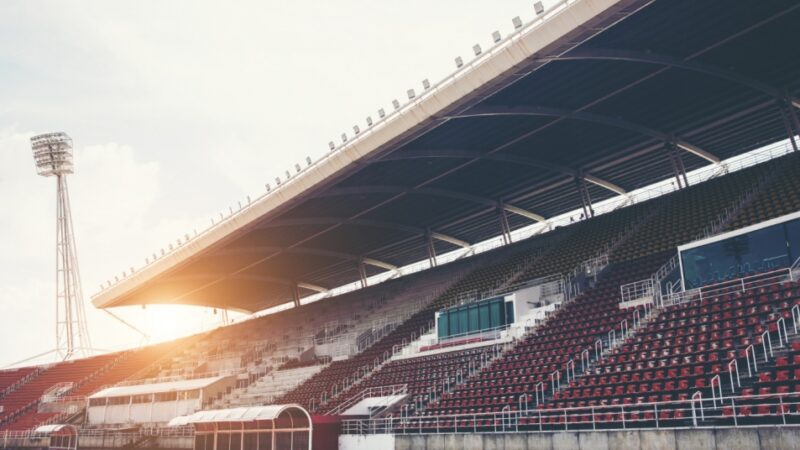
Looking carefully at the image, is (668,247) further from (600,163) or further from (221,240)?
(221,240)

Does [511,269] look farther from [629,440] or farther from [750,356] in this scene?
[629,440]

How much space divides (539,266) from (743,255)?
48.5 feet

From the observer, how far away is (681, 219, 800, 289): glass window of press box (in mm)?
22141

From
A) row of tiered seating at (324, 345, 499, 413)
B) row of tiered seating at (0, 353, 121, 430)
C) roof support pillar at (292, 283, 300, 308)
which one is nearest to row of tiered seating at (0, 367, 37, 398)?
row of tiered seating at (0, 353, 121, 430)

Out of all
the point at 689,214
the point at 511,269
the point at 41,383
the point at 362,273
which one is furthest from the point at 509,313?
the point at 41,383

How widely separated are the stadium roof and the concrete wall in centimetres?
1225

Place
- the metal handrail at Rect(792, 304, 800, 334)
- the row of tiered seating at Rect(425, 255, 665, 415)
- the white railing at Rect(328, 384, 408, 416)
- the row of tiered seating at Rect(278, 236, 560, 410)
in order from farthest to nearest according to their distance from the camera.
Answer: the row of tiered seating at Rect(278, 236, 560, 410)
the white railing at Rect(328, 384, 408, 416)
the row of tiered seating at Rect(425, 255, 665, 415)
the metal handrail at Rect(792, 304, 800, 334)

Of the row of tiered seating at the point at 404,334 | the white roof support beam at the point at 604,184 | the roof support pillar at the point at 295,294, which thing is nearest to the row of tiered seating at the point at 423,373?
the row of tiered seating at the point at 404,334

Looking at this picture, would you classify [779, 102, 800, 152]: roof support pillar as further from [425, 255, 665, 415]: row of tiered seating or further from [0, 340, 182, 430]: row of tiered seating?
[0, 340, 182, 430]: row of tiered seating

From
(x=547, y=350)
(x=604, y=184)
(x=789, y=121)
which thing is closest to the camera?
(x=547, y=350)

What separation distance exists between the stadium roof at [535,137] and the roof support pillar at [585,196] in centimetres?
24

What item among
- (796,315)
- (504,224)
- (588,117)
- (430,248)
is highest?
(588,117)

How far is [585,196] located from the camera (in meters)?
41.7

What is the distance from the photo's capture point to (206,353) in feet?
185
